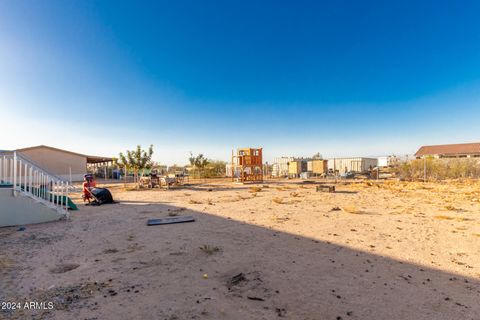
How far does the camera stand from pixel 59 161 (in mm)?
29250

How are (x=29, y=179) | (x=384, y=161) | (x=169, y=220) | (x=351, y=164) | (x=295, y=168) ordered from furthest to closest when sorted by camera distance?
(x=384, y=161)
(x=295, y=168)
(x=351, y=164)
(x=169, y=220)
(x=29, y=179)

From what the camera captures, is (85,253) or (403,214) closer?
(85,253)

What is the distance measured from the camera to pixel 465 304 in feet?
10.6

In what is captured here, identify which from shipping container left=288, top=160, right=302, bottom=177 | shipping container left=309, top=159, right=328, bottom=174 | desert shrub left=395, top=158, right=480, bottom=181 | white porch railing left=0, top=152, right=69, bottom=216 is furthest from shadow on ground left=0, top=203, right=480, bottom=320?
shipping container left=288, top=160, right=302, bottom=177

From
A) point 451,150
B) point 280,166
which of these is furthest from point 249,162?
point 451,150

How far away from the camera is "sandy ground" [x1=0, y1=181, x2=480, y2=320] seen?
3094mm

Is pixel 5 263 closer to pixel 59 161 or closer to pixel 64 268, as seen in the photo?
pixel 64 268

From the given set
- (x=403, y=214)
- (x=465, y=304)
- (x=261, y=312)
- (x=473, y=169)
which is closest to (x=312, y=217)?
(x=403, y=214)

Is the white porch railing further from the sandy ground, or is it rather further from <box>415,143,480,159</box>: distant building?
<box>415,143,480,159</box>: distant building

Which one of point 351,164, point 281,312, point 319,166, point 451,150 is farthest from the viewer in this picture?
point 451,150

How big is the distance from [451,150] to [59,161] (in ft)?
199

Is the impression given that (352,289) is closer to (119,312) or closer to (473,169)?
(119,312)

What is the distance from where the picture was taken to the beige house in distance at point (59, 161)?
2764cm

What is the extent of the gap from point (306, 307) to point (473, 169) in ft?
101
